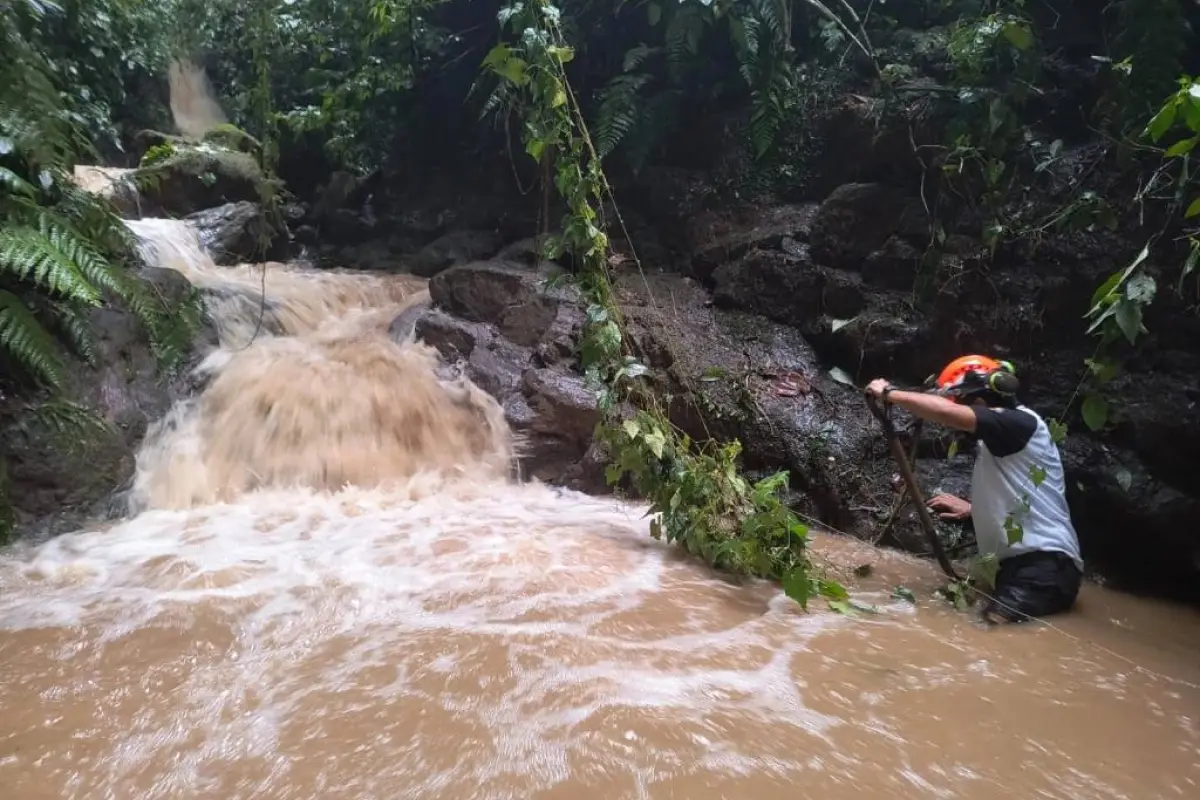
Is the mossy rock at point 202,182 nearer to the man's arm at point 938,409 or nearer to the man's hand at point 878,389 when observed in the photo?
the man's hand at point 878,389

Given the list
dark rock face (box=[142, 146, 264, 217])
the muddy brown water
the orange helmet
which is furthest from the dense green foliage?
dark rock face (box=[142, 146, 264, 217])

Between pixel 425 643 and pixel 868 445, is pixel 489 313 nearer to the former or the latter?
pixel 868 445

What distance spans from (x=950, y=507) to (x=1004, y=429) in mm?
1006

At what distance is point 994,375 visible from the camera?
363cm

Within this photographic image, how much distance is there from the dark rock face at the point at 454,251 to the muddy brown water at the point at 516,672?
195 inches

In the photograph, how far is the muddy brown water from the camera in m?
2.11

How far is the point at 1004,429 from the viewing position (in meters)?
3.45

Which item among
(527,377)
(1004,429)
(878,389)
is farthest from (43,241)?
(1004,429)

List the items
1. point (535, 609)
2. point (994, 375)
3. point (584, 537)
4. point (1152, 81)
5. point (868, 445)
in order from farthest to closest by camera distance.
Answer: point (868, 445), point (1152, 81), point (584, 537), point (994, 375), point (535, 609)

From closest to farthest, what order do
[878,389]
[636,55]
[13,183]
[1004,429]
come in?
[1004,429] → [878,389] → [13,183] → [636,55]

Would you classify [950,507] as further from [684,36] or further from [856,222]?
[684,36]

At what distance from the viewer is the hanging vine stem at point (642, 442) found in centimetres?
368

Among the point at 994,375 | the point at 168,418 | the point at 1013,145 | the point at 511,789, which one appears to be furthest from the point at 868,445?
the point at 168,418

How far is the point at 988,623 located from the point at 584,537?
2061 millimetres
